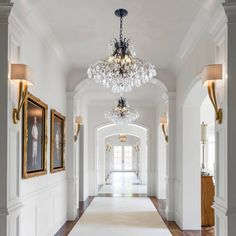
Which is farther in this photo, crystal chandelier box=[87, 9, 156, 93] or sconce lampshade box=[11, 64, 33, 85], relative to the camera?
crystal chandelier box=[87, 9, 156, 93]

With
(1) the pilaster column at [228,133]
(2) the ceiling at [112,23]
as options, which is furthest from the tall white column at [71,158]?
(1) the pilaster column at [228,133]

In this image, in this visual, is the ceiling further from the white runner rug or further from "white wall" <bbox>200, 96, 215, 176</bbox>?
"white wall" <bbox>200, 96, 215, 176</bbox>

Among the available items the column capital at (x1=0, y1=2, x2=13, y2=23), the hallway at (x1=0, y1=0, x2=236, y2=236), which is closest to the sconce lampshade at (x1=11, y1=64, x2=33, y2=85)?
the hallway at (x1=0, y1=0, x2=236, y2=236)

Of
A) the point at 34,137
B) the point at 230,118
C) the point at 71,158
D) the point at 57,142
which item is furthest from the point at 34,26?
the point at 71,158

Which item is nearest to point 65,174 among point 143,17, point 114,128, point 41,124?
point 41,124

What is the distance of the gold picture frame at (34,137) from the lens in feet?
17.8

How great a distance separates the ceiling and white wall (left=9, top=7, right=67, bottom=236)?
38 centimetres

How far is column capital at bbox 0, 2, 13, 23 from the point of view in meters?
3.95

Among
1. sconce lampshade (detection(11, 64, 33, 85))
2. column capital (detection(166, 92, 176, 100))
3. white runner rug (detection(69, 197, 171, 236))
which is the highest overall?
column capital (detection(166, 92, 176, 100))

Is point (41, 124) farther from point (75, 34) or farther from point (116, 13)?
point (116, 13)

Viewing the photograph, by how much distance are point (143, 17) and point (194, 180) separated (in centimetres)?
411

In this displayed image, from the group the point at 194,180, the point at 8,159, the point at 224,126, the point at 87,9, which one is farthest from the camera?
the point at 194,180

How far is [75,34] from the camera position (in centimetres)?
684

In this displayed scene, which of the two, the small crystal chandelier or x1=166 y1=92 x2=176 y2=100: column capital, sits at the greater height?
x1=166 y1=92 x2=176 y2=100: column capital
